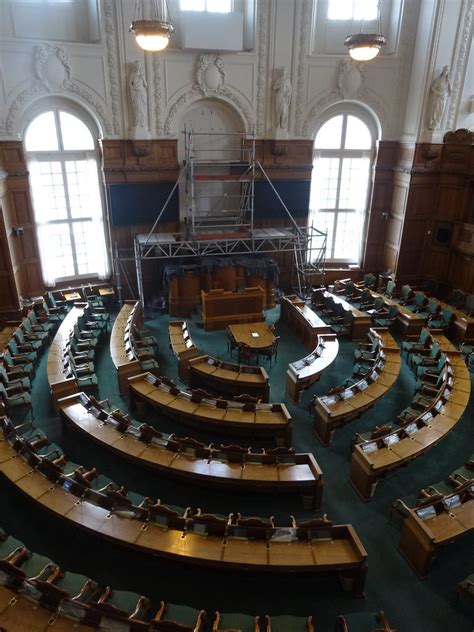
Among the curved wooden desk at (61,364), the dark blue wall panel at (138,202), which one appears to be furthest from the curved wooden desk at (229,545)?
the dark blue wall panel at (138,202)

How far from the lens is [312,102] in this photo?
54.5ft

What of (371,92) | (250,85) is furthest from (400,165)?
(250,85)

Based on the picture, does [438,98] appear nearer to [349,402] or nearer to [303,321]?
[303,321]

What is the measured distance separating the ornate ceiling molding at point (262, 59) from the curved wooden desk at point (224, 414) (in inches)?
427

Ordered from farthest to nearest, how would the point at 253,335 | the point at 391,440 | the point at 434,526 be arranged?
the point at 253,335 < the point at 391,440 < the point at 434,526

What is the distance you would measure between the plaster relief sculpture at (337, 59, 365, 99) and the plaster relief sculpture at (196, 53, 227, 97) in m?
4.15

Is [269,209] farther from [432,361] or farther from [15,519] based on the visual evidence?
[15,519]

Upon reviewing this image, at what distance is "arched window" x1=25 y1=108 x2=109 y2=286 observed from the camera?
610 inches

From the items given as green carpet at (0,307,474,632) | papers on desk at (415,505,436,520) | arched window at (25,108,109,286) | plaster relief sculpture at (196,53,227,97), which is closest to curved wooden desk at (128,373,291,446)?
green carpet at (0,307,474,632)

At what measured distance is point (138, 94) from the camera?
15.1 m

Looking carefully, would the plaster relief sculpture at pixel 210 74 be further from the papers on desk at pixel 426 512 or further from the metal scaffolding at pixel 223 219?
the papers on desk at pixel 426 512

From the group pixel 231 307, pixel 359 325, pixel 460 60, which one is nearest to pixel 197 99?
pixel 231 307

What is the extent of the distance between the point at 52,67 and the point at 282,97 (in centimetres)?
744

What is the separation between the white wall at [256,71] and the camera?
14.1 metres
